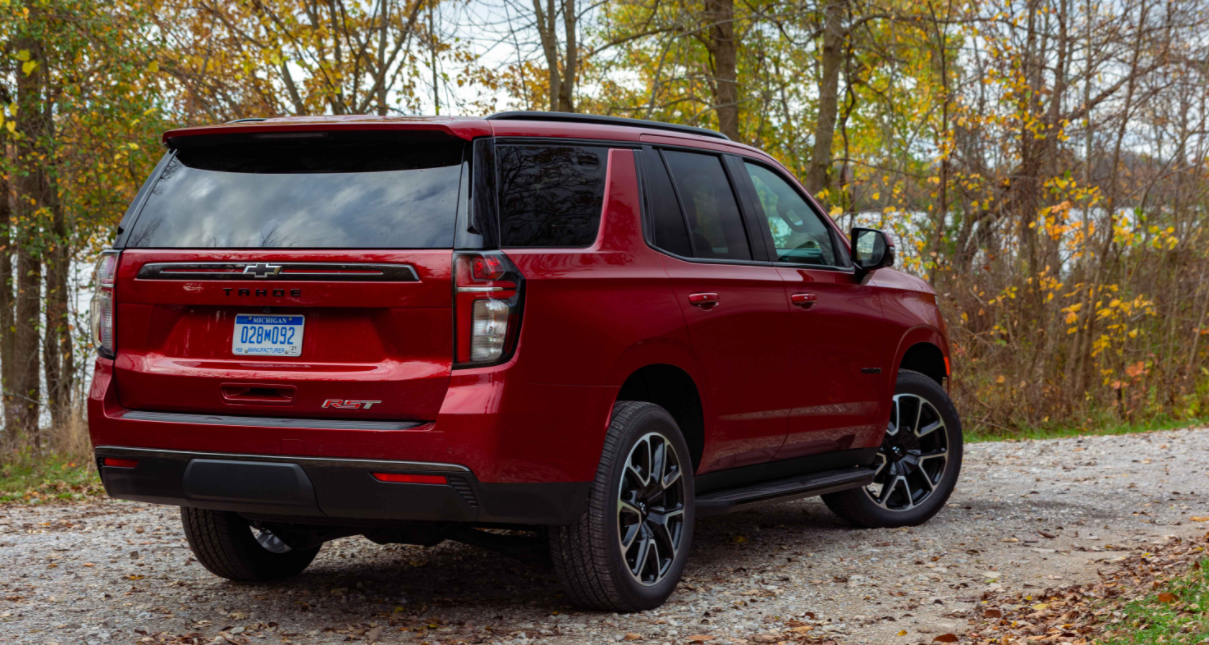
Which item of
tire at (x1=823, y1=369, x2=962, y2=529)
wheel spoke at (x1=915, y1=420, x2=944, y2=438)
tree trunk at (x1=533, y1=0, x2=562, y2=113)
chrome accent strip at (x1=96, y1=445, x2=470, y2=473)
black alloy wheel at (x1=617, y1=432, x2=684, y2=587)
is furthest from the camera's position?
tree trunk at (x1=533, y1=0, x2=562, y2=113)

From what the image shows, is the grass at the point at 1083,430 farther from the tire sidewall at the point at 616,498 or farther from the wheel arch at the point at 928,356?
the tire sidewall at the point at 616,498

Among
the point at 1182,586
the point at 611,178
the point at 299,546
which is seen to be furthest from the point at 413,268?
the point at 1182,586

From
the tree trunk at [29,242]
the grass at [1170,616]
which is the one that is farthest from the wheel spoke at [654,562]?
the tree trunk at [29,242]

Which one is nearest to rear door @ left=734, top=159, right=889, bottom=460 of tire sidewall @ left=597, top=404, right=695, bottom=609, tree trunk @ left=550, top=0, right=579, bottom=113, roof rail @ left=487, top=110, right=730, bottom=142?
roof rail @ left=487, top=110, right=730, bottom=142

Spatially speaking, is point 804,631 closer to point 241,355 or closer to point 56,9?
point 241,355

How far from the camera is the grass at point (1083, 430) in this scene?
12.4 m

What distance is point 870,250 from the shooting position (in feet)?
20.3

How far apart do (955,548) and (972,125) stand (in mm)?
9521

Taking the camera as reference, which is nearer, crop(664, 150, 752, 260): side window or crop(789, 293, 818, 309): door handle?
crop(664, 150, 752, 260): side window

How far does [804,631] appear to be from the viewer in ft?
14.7

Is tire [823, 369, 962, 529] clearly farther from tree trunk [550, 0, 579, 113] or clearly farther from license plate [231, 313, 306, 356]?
tree trunk [550, 0, 579, 113]

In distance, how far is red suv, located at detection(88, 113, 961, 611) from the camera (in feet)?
13.1

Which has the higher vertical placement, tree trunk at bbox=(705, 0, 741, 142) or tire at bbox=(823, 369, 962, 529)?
tree trunk at bbox=(705, 0, 741, 142)

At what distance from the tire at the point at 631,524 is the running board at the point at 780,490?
0.21m
